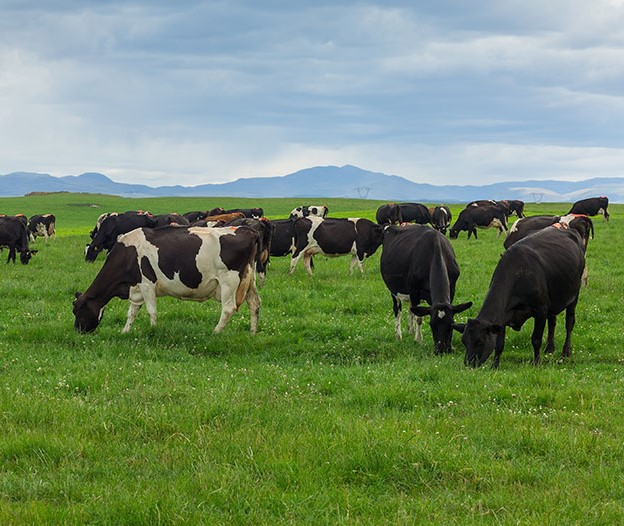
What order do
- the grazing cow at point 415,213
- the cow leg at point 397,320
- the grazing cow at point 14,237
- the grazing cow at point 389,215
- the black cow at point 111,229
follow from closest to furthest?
the cow leg at point 397,320 < the grazing cow at point 14,237 < the black cow at point 111,229 < the grazing cow at point 389,215 < the grazing cow at point 415,213

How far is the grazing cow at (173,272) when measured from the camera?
46.8 feet

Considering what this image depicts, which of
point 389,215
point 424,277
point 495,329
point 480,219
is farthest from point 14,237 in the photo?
point 480,219

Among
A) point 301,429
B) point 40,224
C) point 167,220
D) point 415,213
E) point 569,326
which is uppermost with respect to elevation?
point 415,213

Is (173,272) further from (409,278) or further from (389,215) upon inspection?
(389,215)

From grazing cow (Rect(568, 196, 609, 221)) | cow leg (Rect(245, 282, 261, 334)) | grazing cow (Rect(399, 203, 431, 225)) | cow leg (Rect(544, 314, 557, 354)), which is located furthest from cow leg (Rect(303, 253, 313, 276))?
grazing cow (Rect(568, 196, 609, 221))

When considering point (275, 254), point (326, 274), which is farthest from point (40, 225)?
point (326, 274)

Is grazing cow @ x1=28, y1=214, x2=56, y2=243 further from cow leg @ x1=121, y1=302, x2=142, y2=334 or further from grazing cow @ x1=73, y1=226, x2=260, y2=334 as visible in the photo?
cow leg @ x1=121, y1=302, x2=142, y2=334

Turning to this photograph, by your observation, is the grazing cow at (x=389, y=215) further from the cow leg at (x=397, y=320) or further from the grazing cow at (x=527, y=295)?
the grazing cow at (x=527, y=295)

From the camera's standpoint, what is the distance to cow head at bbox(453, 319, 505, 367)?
11164mm

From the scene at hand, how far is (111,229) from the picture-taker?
30.6m

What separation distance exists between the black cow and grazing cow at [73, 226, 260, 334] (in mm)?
14601

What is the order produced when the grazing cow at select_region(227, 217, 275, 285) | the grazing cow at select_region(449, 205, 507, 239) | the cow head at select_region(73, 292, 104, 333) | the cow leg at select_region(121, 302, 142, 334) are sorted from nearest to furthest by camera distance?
1. the cow head at select_region(73, 292, 104, 333)
2. the cow leg at select_region(121, 302, 142, 334)
3. the grazing cow at select_region(227, 217, 275, 285)
4. the grazing cow at select_region(449, 205, 507, 239)

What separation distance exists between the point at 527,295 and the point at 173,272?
7.09 metres

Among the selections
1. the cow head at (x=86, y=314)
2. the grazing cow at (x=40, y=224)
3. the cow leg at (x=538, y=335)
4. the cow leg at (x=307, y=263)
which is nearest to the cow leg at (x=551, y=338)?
the cow leg at (x=538, y=335)
